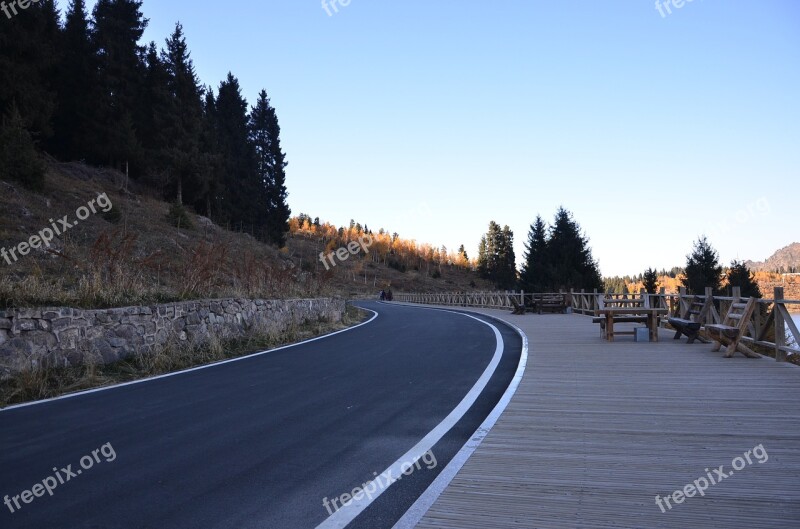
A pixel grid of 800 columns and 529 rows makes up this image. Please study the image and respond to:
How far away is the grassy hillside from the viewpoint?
10.2m

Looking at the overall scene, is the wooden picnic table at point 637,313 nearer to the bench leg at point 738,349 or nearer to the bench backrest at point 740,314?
the bench backrest at point 740,314

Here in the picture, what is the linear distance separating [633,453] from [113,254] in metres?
10.7

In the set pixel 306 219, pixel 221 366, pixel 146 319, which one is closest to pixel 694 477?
pixel 221 366

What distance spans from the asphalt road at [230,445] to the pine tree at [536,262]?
41.1 m

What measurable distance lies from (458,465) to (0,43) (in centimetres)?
3031

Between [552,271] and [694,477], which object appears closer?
[694,477]

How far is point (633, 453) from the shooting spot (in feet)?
14.5

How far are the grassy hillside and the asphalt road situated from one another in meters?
2.65

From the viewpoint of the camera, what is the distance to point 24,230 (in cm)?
1720

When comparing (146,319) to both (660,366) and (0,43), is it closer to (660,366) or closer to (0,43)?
(660,366)

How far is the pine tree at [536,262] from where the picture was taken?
4922 cm

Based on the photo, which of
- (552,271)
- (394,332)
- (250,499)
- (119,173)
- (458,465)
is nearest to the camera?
(250,499)

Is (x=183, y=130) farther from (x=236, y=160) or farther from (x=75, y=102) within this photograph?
(x=236, y=160)

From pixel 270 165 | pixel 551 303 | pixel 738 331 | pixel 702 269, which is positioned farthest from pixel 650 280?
pixel 738 331
